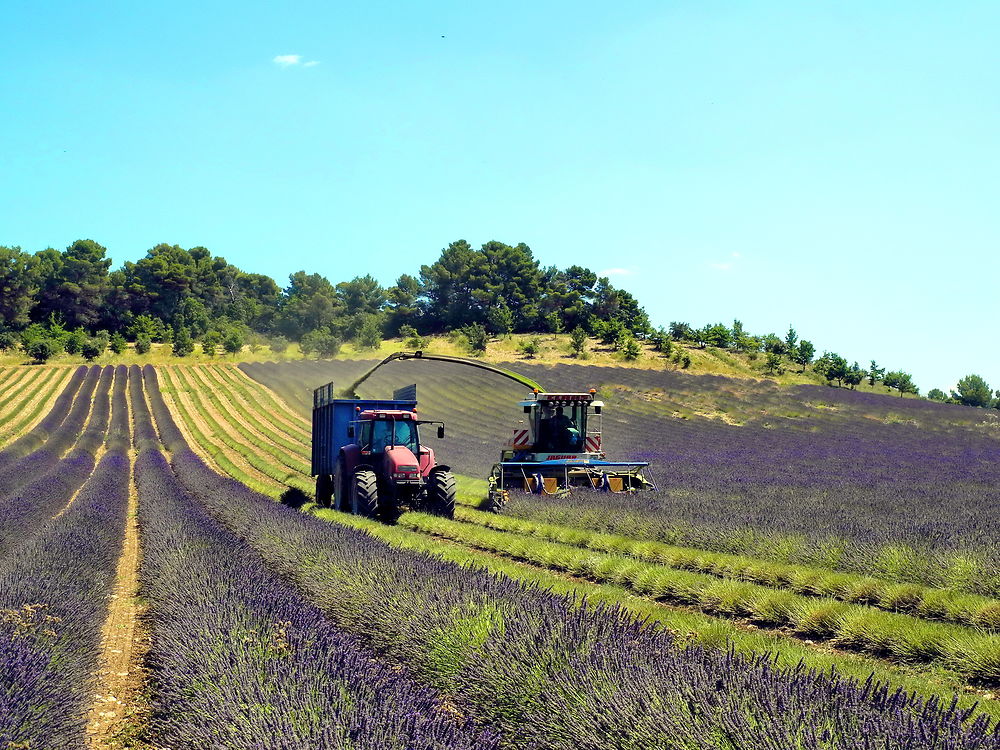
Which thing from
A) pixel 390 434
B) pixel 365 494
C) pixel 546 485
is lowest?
pixel 365 494

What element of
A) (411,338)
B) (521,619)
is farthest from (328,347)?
(521,619)

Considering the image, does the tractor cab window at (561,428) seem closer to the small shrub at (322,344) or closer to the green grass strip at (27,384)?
the green grass strip at (27,384)

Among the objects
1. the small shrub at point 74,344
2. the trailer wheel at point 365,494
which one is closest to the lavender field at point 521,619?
the trailer wheel at point 365,494

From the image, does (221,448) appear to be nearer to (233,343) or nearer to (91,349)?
(91,349)

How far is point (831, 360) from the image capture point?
181 ft

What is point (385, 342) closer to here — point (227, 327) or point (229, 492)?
point (227, 327)

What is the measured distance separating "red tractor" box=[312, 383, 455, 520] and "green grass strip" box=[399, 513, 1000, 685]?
3188 mm

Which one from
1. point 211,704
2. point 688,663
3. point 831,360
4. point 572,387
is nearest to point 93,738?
point 211,704

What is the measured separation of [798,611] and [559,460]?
8.86 metres

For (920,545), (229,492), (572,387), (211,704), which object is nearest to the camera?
(211,704)

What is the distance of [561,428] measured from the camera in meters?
17.0

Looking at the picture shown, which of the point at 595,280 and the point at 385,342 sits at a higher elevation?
the point at 595,280

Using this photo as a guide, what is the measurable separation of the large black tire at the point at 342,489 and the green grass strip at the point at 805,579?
4.19 m

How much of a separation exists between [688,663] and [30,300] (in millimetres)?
75780
